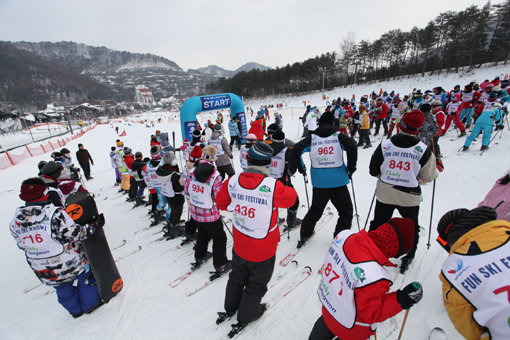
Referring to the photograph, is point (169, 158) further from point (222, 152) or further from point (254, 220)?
point (222, 152)

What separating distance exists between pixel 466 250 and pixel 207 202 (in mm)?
2676

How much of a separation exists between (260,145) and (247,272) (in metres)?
1.44

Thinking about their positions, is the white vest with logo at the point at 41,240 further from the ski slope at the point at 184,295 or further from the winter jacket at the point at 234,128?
the winter jacket at the point at 234,128

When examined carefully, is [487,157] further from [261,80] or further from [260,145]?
[261,80]

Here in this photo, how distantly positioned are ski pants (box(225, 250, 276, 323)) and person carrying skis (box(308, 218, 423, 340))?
0.83m

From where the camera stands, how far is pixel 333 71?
4756cm

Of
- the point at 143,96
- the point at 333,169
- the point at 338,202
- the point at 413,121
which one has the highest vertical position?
the point at 143,96

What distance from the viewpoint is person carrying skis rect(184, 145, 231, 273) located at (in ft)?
10.1

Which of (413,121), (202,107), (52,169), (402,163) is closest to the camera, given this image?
(413,121)

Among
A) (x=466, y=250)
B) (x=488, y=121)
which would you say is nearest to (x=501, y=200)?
(x=466, y=250)

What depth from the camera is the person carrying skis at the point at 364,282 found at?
4.33ft

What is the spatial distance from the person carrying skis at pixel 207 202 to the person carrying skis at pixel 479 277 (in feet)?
8.01

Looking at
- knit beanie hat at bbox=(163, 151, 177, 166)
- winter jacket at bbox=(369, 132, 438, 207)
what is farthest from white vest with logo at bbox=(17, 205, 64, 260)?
winter jacket at bbox=(369, 132, 438, 207)

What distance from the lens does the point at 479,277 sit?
1108 millimetres
